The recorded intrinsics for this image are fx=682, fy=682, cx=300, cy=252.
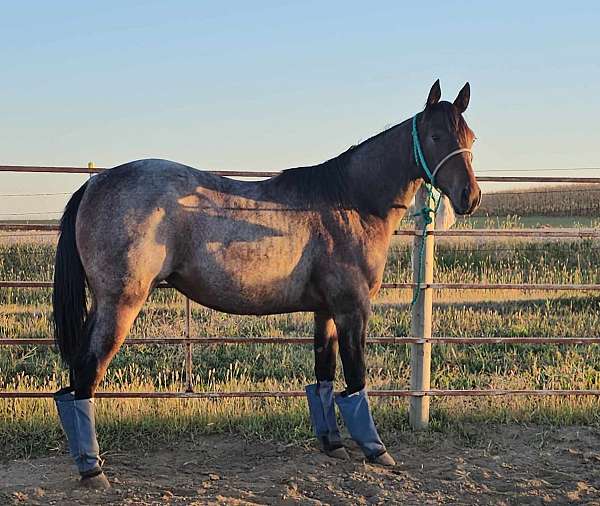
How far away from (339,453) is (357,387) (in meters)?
0.46

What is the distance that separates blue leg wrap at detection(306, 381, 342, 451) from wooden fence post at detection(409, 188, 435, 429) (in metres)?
0.71

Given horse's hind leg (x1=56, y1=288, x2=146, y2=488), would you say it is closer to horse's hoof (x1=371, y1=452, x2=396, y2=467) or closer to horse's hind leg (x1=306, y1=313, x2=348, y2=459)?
horse's hind leg (x1=306, y1=313, x2=348, y2=459)

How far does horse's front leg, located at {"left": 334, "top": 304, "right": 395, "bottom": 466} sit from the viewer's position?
12.5ft

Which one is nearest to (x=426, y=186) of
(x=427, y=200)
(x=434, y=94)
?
(x=427, y=200)

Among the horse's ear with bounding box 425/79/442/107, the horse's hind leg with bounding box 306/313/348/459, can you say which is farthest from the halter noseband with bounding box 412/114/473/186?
the horse's hind leg with bounding box 306/313/348/459

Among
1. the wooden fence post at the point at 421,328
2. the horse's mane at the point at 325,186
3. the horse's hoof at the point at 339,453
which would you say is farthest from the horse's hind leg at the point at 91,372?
the wooden fence post at the point at 421,328

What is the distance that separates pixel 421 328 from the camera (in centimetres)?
455

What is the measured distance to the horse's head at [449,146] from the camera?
3723mm

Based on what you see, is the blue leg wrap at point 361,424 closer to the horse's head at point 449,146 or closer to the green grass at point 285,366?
the green grass at point 285,366

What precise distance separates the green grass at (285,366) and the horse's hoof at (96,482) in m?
0.61

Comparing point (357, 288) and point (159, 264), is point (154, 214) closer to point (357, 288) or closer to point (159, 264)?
point (159, 264)

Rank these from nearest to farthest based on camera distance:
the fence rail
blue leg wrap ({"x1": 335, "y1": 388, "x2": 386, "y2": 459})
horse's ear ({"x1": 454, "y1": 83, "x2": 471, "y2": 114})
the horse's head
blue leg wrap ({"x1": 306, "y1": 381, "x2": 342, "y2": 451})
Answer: the horse's head, horse's ear ({"x1": 454, "y1": 83, "x2": 471, "y2": 114}), blue leg wrap ({"x1": 335, "y1": 388, "x2": 386, "y2": 459}), blue leg wrap ({"x1": 306, "y1": 381, "x2": 342, "y2": 451}), the fence rail

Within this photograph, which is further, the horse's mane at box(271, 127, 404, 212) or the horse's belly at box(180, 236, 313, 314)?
the horse's mane at box(271, 127, 404, 212)

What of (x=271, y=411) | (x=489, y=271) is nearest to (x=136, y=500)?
(x=271, y=411)
